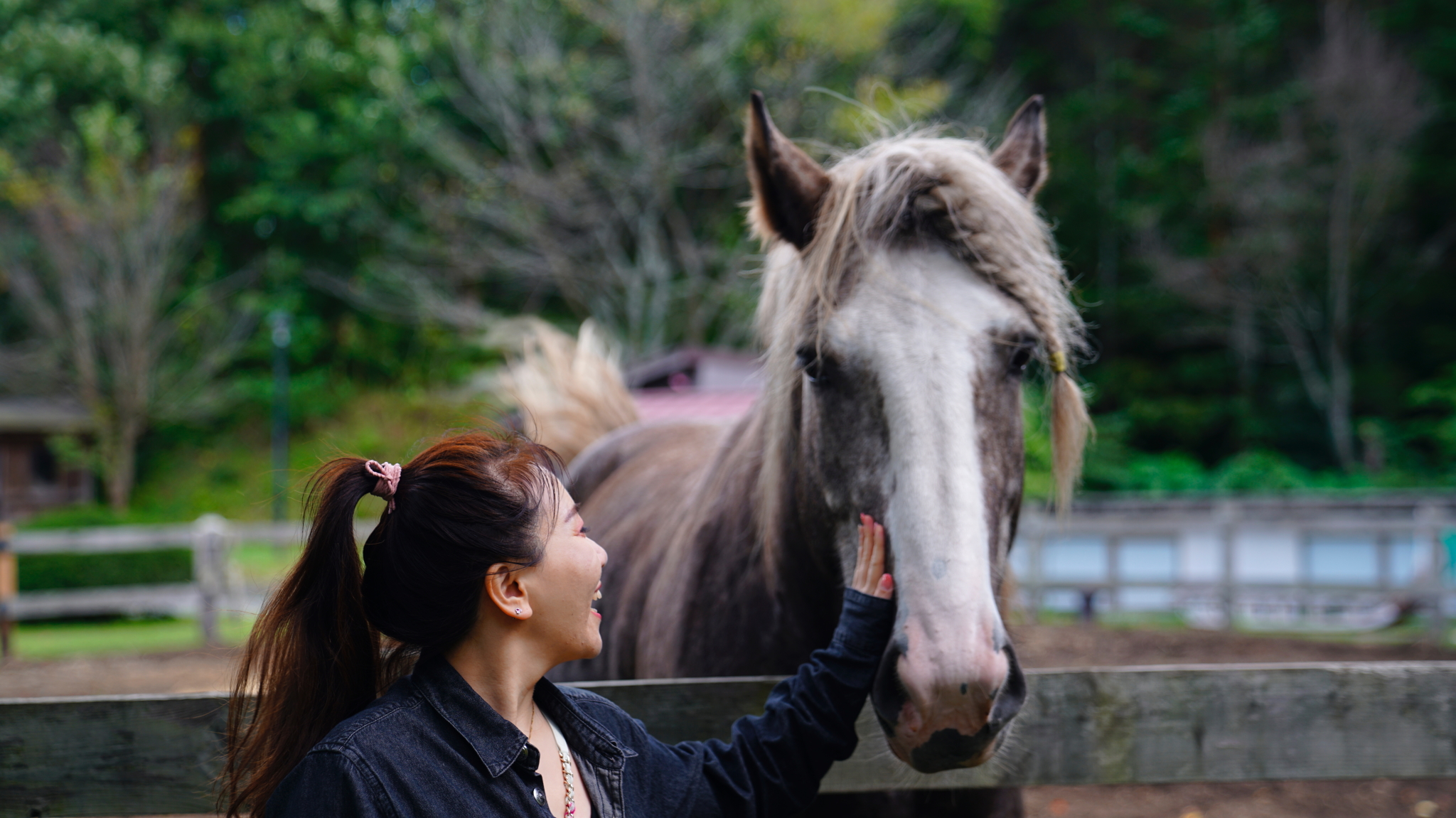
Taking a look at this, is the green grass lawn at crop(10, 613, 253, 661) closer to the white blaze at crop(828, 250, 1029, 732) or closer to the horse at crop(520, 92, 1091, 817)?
the horse at crop(520, 92, 1091, 817)

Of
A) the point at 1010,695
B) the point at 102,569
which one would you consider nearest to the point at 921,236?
the point at 1010,695

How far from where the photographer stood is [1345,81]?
786 inches

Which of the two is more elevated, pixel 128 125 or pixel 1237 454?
pixel 128 125

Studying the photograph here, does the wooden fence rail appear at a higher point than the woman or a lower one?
lower

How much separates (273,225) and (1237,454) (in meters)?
23.9

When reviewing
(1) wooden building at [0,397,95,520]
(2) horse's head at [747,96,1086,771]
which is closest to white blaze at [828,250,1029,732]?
(2) horse's head at [747,96,1086,771]

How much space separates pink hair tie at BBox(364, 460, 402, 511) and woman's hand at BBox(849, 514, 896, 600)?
74 cm

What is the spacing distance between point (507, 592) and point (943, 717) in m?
0.64

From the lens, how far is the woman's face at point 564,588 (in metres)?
1.26

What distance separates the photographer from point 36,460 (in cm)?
2338

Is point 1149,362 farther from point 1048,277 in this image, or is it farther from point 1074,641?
point 1048,277

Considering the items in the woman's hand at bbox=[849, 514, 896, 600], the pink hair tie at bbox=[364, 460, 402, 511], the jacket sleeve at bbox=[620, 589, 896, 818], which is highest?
the pink hair tie at bbox=[364, 460, 402, 511]

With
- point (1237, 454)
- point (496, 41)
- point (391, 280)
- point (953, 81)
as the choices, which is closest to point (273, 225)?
point (391, 280)

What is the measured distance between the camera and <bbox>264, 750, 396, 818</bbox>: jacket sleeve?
3.51ft
